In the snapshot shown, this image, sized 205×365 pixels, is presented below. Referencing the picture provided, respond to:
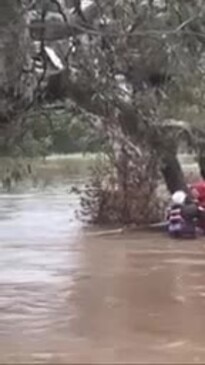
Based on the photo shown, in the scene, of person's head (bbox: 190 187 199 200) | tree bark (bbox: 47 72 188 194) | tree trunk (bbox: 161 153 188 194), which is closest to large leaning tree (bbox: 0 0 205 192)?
tree bark (bbox: 47 72 188 194)

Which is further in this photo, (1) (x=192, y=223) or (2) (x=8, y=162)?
(1) (x=192, y=223)

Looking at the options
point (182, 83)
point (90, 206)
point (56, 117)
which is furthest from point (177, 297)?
point (90, 206)

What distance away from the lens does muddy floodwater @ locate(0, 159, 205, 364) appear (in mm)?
8641

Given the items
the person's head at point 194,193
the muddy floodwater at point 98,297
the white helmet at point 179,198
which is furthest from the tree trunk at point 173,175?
the muddy floodwater at point 98,297

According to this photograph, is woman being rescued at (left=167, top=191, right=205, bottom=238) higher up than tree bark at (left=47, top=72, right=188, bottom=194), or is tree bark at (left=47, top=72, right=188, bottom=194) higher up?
tree bark at (left=47, top=72, right=188, bottom=194)

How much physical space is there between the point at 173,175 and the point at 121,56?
7452 mm

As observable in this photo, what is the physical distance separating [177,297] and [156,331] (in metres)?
2.00

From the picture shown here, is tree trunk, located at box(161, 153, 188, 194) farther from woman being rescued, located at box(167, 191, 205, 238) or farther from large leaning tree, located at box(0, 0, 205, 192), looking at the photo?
large leaning tree, located at box(0, 0, 205, 192)

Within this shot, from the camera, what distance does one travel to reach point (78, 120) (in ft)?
54.6

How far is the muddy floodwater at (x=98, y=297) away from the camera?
8.64 m

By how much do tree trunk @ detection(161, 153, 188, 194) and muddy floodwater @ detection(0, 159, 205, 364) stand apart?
1378mm

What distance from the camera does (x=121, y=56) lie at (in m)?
11.8

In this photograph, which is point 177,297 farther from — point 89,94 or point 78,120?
point 78,120

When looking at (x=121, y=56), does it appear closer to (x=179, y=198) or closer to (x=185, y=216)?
(x=185, y=216)
